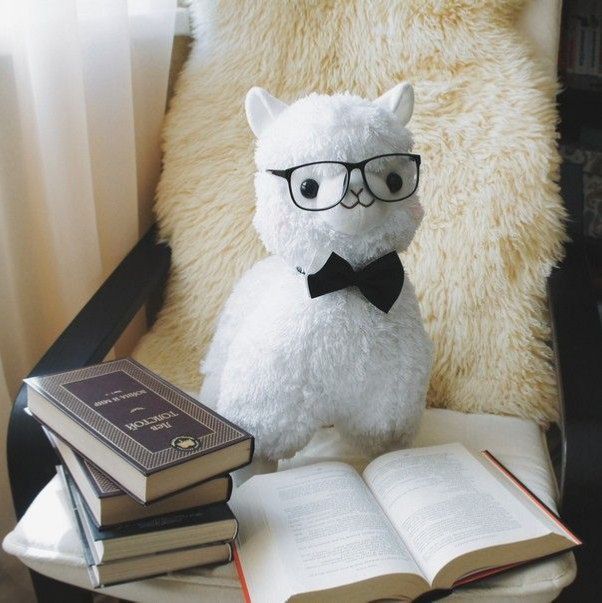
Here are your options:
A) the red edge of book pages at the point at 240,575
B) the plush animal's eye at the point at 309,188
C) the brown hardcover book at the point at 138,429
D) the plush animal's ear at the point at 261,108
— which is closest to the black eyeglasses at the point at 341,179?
the plush animal's eye at the point at 309,188

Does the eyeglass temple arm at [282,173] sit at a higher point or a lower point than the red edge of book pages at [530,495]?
higher

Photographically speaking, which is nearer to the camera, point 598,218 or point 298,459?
point 298,459

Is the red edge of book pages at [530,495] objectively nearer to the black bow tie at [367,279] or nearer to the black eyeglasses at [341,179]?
the black bow tie at [367,279]

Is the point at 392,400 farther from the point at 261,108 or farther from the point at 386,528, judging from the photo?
the point at 261,108

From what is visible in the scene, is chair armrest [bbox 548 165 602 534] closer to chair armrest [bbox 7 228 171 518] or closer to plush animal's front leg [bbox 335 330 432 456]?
plush animal's front leg [bbox 335 330 432 456]

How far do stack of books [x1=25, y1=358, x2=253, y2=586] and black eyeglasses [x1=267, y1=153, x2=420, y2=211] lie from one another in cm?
27

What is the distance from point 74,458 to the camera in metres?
0.76

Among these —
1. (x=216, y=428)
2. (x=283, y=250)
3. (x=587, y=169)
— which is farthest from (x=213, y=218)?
(x=587, y=169)

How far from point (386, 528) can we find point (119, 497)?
0.93 ft

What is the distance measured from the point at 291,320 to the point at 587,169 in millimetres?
1131

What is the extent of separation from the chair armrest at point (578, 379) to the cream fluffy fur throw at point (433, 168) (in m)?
0.05

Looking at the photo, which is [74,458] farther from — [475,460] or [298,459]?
[475,460]

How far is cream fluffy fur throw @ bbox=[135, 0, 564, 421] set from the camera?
1100 mm

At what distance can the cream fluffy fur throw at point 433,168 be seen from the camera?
3.61 feet
